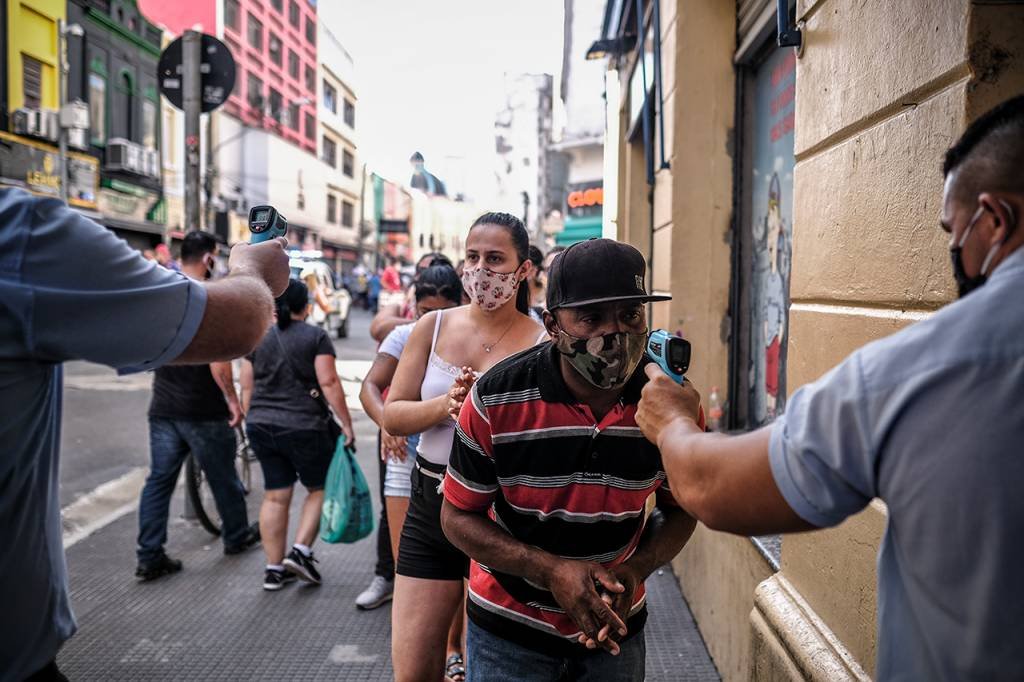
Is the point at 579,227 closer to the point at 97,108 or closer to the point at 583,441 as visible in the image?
the point at 97,108

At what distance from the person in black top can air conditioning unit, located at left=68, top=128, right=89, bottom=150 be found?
67.1 feet

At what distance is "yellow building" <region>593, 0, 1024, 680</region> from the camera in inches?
83.1

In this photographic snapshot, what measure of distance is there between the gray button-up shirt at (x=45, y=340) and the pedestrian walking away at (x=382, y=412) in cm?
192

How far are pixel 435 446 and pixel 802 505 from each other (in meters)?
2.11

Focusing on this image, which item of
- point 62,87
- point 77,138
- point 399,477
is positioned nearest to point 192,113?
point 399,477

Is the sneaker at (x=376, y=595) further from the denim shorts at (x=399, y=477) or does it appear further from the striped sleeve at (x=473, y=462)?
the striped sleeve at (x=473, y=462)

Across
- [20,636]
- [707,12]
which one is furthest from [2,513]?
[707,12]

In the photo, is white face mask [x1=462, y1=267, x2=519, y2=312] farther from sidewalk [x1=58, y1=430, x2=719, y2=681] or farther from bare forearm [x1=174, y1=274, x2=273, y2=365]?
sidewalk [x1=58, y1=430, x2=719, y2=681]

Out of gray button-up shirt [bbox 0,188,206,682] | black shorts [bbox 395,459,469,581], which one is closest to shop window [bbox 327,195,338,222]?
black shorts [bbox 395,459,469,581]

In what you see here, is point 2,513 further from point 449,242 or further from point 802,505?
point 449,242

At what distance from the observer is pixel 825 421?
1199mm

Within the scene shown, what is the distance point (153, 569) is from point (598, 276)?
4285mm

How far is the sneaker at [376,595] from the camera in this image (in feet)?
16.0

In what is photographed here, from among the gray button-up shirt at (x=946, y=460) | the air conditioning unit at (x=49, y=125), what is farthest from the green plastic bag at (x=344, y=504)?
the air conditioning unit at (x=49, y=125)
